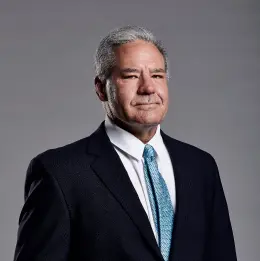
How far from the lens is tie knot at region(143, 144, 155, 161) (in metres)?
2.73

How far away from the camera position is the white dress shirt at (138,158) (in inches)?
105

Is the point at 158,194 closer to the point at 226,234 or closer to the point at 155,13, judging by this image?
the point at 226,234

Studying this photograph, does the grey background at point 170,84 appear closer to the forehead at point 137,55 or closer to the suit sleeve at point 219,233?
the suit sleeve at point 219,233

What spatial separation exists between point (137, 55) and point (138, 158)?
1.30 feet

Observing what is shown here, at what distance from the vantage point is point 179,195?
2.73m

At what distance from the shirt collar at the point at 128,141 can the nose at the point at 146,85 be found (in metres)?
0.20

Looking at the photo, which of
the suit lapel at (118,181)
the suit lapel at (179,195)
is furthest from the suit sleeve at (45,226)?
the suit lapel at (179,195)

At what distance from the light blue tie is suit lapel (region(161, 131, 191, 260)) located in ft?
0.07

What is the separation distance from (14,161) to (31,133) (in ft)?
0.66

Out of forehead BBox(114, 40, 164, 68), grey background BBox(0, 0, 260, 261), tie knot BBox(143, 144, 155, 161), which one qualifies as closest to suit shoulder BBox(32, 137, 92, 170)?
tie knot BBox(143, 144, 155, 161)

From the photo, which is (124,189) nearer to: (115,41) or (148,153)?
(148,153)

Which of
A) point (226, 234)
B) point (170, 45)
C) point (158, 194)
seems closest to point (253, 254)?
point (170, 45)

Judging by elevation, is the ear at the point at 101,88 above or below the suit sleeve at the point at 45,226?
above

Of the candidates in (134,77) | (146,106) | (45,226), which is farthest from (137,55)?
(45,226)
